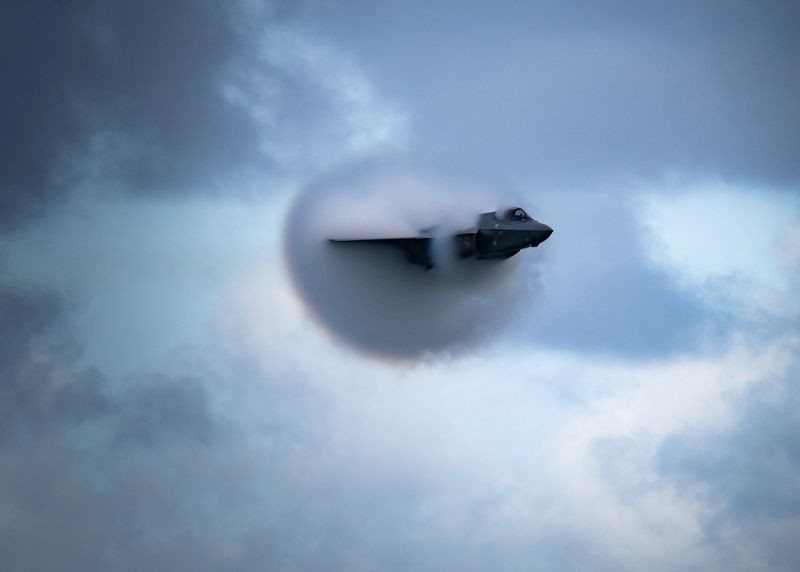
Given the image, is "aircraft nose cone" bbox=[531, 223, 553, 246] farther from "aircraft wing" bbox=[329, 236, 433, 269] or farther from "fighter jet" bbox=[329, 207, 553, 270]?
"aircraft wing" bbox=[329, 236, 433, 269]

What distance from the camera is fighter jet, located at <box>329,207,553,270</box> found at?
468 ft

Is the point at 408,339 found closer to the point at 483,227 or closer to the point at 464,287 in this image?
the point at 464,287

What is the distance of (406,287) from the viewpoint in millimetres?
166500

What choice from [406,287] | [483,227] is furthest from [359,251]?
[483,227]

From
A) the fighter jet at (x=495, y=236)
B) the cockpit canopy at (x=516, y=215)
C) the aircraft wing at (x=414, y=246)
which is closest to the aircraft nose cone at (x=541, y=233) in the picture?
the fighter jet at (x=495, y=236)

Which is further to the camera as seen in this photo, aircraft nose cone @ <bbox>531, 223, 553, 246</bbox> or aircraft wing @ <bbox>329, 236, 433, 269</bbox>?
aircraft wing @ <bbox>329, 236, 433, 269</bbox>

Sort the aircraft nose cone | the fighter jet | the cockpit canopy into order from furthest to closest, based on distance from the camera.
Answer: the cockpit canopy, the fighter jet, the aircraft nose cone

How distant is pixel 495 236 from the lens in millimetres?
144625

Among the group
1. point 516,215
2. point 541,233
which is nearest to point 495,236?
point 516,215

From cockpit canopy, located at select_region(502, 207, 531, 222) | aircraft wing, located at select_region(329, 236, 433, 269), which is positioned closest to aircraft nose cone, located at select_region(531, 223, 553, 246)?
cockpit canopy, located at select_region(502, 207, 531, 222)

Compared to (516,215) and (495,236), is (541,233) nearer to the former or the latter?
(516,215)

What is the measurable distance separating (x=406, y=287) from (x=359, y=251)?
7833mm

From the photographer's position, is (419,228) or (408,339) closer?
(419,228)

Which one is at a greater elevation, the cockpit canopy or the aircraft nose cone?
the cockpit canopy
